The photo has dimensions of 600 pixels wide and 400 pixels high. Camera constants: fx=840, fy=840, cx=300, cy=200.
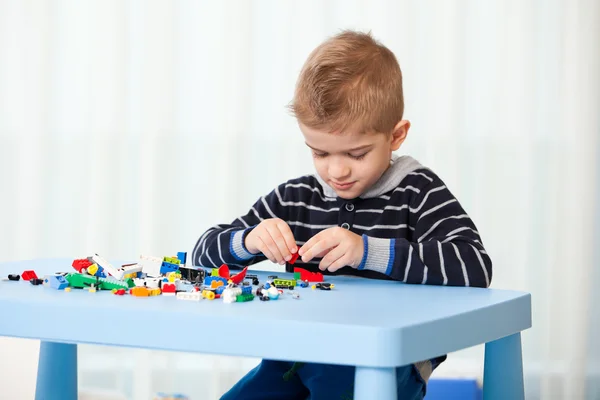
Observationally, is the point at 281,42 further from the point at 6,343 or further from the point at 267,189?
the point at 6,343

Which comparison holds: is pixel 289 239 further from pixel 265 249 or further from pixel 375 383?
pixel 375 383

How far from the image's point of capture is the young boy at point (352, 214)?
3.36 ft

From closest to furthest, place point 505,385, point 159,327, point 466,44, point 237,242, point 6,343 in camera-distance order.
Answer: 1. point 159,327
2. point 505,385
3. point 237,242
4. point 6,343
5. point 466,44

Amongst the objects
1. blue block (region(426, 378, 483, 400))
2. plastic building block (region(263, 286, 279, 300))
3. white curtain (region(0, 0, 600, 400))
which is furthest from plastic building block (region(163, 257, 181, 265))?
white curtain (region(0, 0, 600, 400))

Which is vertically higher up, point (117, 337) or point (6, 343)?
point (117, 337)

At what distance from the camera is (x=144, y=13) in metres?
2.20

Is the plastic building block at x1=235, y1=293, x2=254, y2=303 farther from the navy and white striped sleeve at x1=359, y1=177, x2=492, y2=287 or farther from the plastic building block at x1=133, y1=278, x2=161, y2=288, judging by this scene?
the navy and white striped sleeve at x1=359, y1=177, x2=492, y2=287

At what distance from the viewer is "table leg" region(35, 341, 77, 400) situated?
3.84ft

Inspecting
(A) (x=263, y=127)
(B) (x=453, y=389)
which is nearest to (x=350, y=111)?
(B) (x=453, y=389)

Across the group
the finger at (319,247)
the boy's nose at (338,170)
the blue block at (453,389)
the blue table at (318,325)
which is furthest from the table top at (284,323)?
the blue block at (453,389)

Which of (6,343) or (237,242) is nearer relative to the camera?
(237,242)

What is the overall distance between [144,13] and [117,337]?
5.22 ft

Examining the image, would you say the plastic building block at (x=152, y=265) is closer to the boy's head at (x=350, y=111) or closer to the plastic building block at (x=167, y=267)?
the plastic building block at (x=167, y=267)

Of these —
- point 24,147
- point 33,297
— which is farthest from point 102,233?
point 33,297
